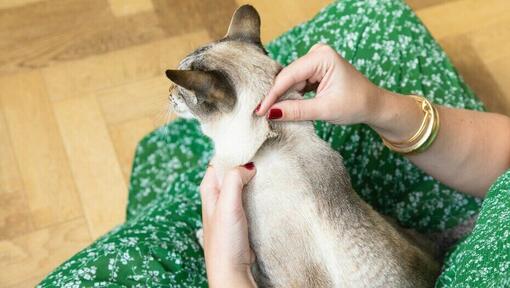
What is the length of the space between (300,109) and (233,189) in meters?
0.16

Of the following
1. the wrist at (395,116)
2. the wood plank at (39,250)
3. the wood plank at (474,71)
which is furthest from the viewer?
the wood plank at (474,71)

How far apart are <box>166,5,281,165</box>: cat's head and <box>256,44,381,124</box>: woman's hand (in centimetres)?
3

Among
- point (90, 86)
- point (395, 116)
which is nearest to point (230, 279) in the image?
point (395, 116)

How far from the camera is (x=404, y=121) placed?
1.03 metres

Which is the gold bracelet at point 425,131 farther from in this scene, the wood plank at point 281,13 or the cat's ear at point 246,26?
the wood plank at point 281,13

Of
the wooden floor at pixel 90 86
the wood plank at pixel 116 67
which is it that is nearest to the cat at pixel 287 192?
the wooden floor at pixel 90 86

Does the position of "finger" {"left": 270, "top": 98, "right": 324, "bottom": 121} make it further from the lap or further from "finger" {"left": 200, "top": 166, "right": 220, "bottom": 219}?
the lap

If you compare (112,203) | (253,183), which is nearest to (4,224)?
(112,203)

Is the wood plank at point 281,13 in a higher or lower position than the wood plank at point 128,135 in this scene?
higher

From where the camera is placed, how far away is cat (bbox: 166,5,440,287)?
3.17 feet

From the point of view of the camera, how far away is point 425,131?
105cm

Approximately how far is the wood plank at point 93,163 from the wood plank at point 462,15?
1.11m

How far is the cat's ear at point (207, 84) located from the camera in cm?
88

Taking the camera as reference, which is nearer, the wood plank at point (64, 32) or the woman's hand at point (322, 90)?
the woman's hand at point (322, 90)
